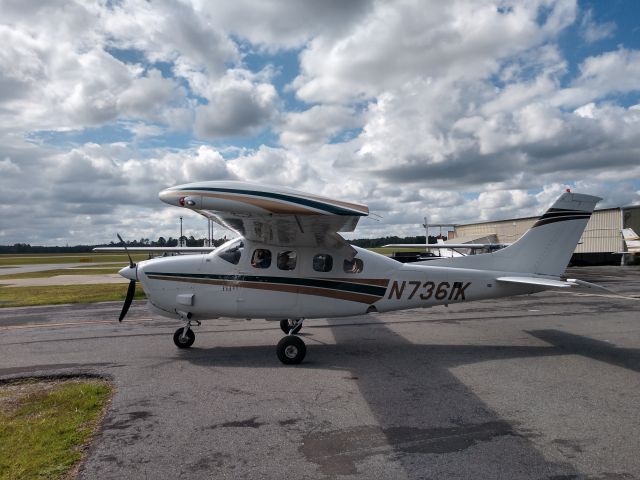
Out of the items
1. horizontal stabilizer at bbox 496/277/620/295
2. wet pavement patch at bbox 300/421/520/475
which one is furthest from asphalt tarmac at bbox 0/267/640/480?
horizontal stabilizer at bbox 496/277/620/295

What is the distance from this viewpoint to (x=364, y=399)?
5539 millimetres

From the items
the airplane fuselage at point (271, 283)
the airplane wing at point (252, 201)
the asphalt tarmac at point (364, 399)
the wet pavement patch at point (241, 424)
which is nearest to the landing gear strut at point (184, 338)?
the asphalt tarmac at point (364, 399)

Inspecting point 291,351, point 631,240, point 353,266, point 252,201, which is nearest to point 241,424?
point 291,351

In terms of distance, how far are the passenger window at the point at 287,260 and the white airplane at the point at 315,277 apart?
0.02 metres

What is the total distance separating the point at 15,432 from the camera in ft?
14.9

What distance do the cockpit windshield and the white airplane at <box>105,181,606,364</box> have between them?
0.06ft

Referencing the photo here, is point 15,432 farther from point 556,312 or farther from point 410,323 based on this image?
point 556,312

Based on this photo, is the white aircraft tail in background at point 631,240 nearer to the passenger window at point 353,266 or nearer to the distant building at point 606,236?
the distant building at point 606,236

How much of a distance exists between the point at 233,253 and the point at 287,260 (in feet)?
3.46

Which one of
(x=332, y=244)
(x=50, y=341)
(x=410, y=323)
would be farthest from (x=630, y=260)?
(x=50, y=341)

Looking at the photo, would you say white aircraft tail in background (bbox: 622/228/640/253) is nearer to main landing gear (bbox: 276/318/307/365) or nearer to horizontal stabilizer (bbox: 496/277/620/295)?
horizontal stabilizer (bbox: 496/277/620/295)

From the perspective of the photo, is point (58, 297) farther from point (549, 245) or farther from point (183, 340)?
point (549, 245)

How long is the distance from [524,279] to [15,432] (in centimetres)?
815

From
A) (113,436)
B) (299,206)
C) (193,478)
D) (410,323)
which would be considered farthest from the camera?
(410,323)
